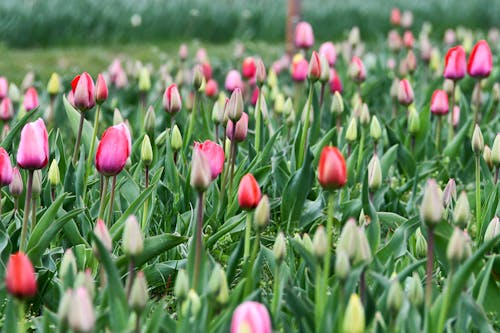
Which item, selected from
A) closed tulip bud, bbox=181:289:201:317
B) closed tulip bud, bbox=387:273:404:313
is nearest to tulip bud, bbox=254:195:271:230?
closed tulip bud, bbox=181:289:201:317

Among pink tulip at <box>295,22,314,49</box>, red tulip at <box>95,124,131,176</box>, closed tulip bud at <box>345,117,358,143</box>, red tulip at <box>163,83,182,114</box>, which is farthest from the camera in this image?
pink tulip at <box>295,22,314,49</box>

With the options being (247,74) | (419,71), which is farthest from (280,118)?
(419,71)

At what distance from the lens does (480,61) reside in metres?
3.91

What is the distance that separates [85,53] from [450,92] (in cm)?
431

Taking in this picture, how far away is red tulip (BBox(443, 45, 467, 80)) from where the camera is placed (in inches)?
158

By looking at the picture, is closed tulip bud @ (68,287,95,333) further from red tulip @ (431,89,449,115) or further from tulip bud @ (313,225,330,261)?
red tulip @ (431,89,449,115)

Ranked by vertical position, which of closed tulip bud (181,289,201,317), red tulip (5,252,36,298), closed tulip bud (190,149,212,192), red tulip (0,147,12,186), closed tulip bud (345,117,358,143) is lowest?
closed tulip bud (181,289,201,317)

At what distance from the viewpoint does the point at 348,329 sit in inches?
74.0

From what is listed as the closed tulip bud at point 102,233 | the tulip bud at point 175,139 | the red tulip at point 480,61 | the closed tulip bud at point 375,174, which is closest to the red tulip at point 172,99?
the tulip bud at point 175,139

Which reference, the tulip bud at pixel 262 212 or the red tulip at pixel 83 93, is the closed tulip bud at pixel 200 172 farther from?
the red tulip at pixel 83 93

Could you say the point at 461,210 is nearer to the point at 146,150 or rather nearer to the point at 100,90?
the point at 146,150

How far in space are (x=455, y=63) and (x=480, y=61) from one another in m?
0.14

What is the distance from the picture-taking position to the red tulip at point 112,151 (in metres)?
2.54

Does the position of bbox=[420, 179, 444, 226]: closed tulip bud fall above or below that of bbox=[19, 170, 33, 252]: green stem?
above
